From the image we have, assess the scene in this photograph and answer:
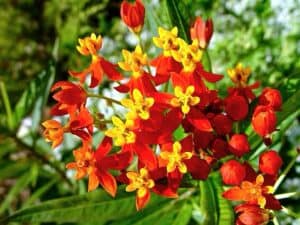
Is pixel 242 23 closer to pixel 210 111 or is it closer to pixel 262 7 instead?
pixel 262 7

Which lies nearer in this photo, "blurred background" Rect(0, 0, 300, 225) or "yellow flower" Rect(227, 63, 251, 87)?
"yellow flower" Rect(227, 63, 251, 87)

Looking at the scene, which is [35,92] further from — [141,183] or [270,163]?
[270,163]

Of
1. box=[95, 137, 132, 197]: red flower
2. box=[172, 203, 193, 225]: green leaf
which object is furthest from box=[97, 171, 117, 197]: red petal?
box=[172, 203, 193, 225]: green leaf

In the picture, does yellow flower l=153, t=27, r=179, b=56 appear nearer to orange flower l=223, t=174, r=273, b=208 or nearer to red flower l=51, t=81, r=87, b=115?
red flower l=51, t=81, r=87, b=115

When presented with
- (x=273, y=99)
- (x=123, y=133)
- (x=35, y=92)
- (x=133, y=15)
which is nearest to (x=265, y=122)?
(x=273, y=99)

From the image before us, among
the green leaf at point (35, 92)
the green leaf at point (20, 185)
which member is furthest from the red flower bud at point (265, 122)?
the green leaf at point (20, 185)

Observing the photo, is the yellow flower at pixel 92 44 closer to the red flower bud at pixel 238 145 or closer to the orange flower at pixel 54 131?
the orange flower at pixel 54 131
